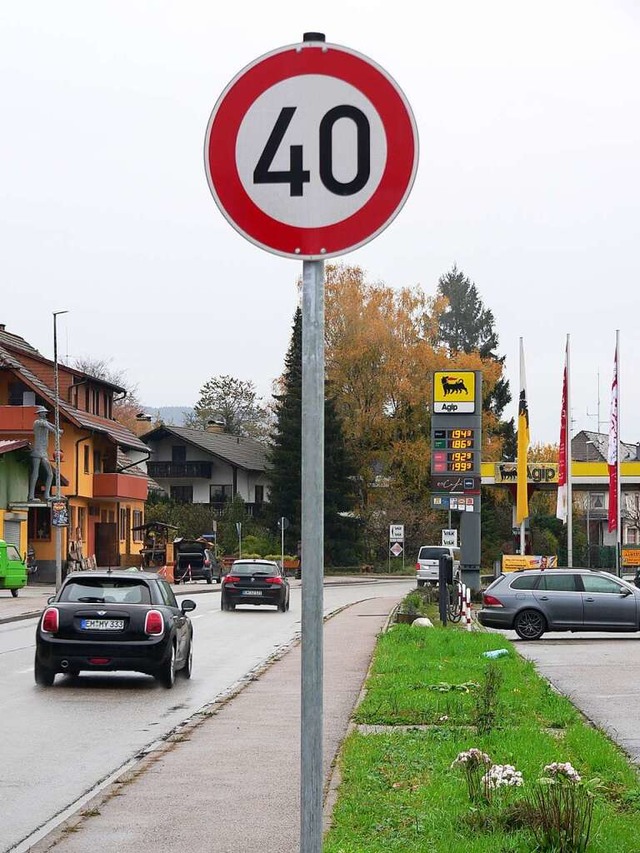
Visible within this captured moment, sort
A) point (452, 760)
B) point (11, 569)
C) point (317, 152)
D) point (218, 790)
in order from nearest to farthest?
1. point (317, 152)
2. point (218, 790)
3. point (452, 760)
4. point (11, 569)

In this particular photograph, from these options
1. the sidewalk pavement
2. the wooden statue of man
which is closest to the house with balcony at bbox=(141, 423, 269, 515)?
the wooden statue of man

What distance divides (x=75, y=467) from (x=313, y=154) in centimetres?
6402

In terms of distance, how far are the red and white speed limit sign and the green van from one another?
140ft

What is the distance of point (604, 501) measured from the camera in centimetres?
10788

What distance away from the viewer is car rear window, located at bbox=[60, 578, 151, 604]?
18.2 metres

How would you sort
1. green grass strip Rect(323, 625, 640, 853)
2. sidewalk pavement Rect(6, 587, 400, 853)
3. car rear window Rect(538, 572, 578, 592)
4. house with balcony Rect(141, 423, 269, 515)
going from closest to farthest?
1. green grass strip Rect(323, 625, 640, 853)
2. sidewalk pavement Rect(6, 587, 400, 853)
3. car rear window Rect(538, 572, 578, 592)
4. house with balcony Rect(141, 423, 269, 515)

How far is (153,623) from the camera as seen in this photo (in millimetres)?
17938

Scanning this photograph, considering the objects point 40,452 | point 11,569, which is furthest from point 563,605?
point 40,452

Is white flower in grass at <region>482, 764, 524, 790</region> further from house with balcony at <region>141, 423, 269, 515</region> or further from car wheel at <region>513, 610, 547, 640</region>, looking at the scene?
house with balcony at <region>141, 423, 269, 515</region>

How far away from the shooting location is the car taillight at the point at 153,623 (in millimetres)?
17891

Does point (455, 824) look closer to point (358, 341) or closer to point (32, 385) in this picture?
point (32, 385)

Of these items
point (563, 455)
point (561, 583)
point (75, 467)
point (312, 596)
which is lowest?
point (561, 583)

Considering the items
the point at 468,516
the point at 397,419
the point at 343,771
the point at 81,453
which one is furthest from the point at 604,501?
the point at 343,771

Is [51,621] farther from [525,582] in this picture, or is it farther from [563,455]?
[563,455]
